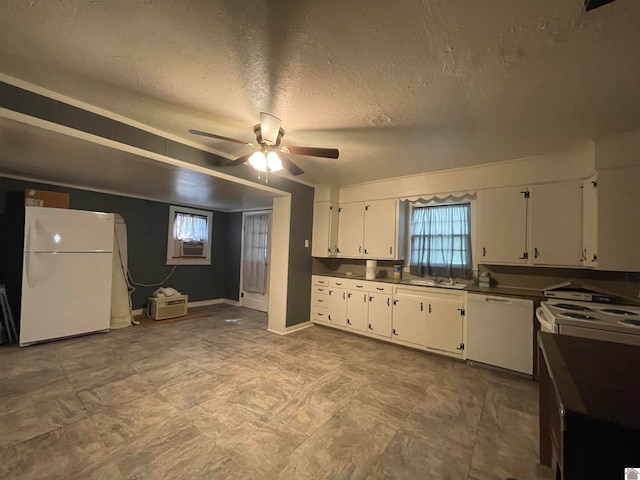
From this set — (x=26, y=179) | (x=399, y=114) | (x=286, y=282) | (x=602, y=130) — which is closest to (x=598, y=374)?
(x=399, y=114)

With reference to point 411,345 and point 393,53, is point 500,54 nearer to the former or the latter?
point 393,53

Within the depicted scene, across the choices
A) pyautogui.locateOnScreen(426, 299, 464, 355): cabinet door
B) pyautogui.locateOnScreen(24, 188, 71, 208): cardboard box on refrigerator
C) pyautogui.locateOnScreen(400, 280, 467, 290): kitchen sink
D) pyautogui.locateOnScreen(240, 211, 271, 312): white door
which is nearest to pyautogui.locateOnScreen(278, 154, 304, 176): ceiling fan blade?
pyautogui.locateOnScreen(400, 280, 467, 290): kitchen sink

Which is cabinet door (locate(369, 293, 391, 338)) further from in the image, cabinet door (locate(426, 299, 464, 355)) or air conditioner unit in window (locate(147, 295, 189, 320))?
air conditioner unit in window (locate(147, 295, 189, 320))

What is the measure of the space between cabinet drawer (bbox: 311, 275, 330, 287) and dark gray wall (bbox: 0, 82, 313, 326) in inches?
3.5

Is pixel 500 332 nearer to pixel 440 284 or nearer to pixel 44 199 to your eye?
pixel 440 284

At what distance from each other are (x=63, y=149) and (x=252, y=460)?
3.14 metres

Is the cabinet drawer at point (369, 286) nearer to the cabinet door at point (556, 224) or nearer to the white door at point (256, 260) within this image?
the cabinet door at point (556, 224)

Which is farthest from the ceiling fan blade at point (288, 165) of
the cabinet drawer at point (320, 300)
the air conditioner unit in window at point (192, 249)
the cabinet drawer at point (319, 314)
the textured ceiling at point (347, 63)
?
the air conditioner unit in window at point (192, 249)

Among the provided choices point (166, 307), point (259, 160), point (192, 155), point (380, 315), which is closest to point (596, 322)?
point (380, 315)

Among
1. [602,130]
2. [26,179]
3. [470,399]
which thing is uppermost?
[602,130]

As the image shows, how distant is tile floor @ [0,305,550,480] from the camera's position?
1.55 m

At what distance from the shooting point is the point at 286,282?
13.4 feet

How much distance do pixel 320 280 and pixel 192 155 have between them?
8.89 feet

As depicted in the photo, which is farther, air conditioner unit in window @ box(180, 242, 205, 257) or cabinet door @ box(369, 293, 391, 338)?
air conditioner unit in window @ box(180, 242, 205, 257)
